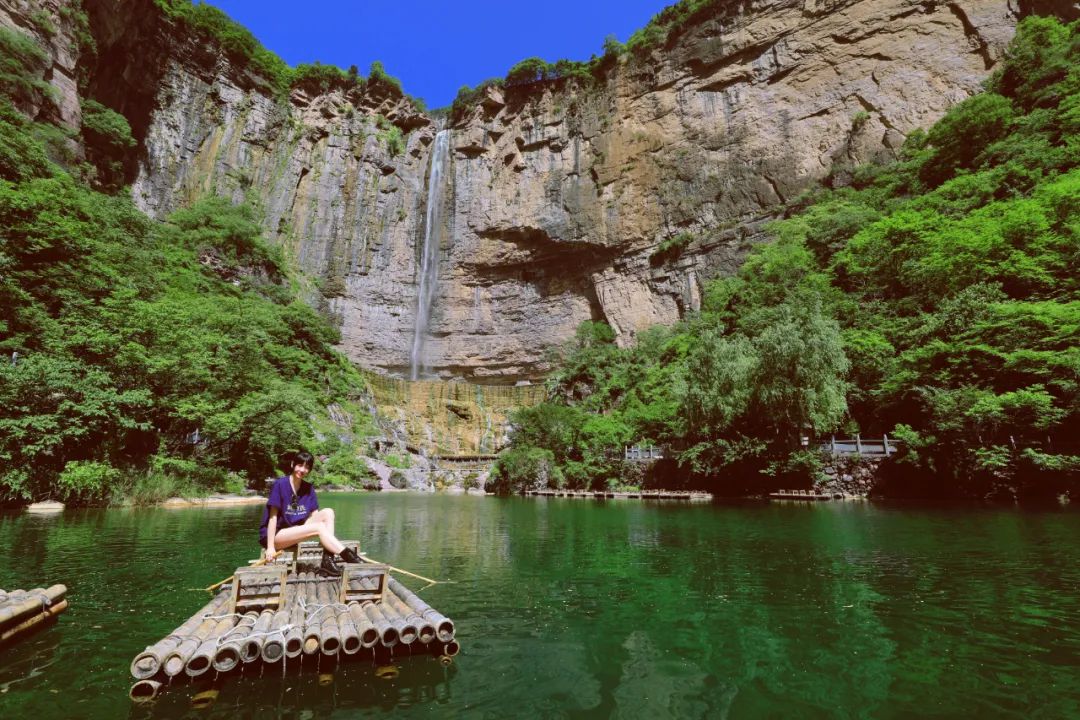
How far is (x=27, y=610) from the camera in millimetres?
5855

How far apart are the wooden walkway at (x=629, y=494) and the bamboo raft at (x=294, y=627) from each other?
21223 mm

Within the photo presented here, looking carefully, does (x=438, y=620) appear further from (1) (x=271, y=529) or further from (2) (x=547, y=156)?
(2) (x=547, y=156)

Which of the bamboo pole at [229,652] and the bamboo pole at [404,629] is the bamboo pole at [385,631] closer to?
the bamboo pole at [404,629]

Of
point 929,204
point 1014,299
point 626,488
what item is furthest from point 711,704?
point 929,204

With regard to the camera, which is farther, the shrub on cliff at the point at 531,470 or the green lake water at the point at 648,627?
the shrub on cliff at the point at 531,470

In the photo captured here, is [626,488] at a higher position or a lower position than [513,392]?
lower

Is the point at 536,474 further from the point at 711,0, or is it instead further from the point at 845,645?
the point at 711,0

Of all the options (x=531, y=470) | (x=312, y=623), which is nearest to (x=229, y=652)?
(x=312, y=623)

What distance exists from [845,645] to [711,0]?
59.7m

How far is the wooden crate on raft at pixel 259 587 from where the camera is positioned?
5511mm

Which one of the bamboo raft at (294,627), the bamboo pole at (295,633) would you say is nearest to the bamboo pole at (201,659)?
the bamboo raft at (294,627)

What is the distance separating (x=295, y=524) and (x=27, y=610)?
8.56 ft

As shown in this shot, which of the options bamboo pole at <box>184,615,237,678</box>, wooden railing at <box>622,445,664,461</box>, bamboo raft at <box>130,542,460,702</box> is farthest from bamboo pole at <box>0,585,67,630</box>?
wooden railing at <box>622,445,664,461</box>

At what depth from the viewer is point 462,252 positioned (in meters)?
60.3
